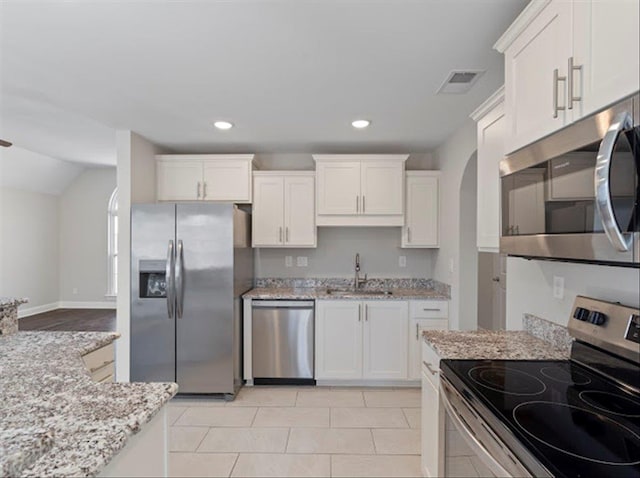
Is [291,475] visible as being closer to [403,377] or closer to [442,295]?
[403,377]

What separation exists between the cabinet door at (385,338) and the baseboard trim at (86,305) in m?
5.56

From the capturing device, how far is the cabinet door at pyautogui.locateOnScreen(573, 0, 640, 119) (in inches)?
38.1

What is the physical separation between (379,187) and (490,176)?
178 centimetres

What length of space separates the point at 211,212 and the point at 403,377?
7.68 ft

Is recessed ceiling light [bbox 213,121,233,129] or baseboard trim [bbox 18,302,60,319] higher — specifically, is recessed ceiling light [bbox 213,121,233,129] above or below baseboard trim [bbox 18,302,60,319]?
above

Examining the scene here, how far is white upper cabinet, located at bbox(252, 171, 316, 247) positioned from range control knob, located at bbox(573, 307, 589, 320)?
2.60 metres

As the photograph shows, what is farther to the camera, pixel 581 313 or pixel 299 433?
pixel 299 433

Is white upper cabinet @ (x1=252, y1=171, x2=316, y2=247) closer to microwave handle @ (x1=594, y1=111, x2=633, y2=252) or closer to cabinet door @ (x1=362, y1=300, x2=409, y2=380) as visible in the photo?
cabinet door @ (x1=362, y1=300, x2=409, y2=380)

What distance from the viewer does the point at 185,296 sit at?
10.7 feet

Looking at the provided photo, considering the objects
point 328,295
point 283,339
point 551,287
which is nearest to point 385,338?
point 328,295

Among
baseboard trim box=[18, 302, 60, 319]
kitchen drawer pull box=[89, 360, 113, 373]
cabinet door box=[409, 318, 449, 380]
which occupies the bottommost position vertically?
baseboard trim box=[18, 302, 60, 319]

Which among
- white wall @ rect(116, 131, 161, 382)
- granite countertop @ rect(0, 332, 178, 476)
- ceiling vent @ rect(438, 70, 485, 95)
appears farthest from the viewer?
white wall @ rect(116, 131, 161, 382)

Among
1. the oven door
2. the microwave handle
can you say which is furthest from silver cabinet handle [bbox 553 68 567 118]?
the oven door

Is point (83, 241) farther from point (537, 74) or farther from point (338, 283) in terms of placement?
point (537, 74)
